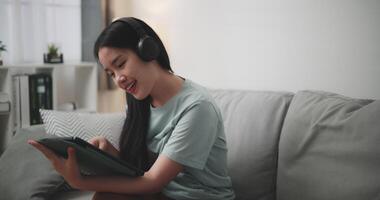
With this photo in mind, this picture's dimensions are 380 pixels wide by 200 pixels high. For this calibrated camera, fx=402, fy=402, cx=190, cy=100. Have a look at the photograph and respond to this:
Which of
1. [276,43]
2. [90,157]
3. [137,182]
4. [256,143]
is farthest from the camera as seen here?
[276,43]

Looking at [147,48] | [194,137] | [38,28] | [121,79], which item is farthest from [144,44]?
[38,28]

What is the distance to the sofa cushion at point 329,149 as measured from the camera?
1240mm

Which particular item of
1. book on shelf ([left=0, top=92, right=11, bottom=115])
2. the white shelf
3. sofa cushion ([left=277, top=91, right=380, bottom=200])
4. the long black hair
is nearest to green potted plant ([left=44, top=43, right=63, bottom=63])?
the white shelf

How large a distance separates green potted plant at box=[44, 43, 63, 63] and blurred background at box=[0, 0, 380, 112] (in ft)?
0.39

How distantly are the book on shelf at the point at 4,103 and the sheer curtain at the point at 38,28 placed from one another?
0.88 ft

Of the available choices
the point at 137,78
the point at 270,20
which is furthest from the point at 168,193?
the point at 270,20

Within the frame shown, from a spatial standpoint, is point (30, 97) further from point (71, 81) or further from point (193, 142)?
point (193, 142)

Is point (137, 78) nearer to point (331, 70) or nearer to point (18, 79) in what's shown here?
point (331, 70)

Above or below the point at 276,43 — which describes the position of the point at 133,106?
below

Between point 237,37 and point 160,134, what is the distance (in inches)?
33.6

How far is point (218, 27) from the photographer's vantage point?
2084 millimetres

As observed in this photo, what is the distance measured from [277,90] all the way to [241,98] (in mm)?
236

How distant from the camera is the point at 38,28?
2553 millimetres

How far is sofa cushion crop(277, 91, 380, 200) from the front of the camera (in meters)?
1.24
